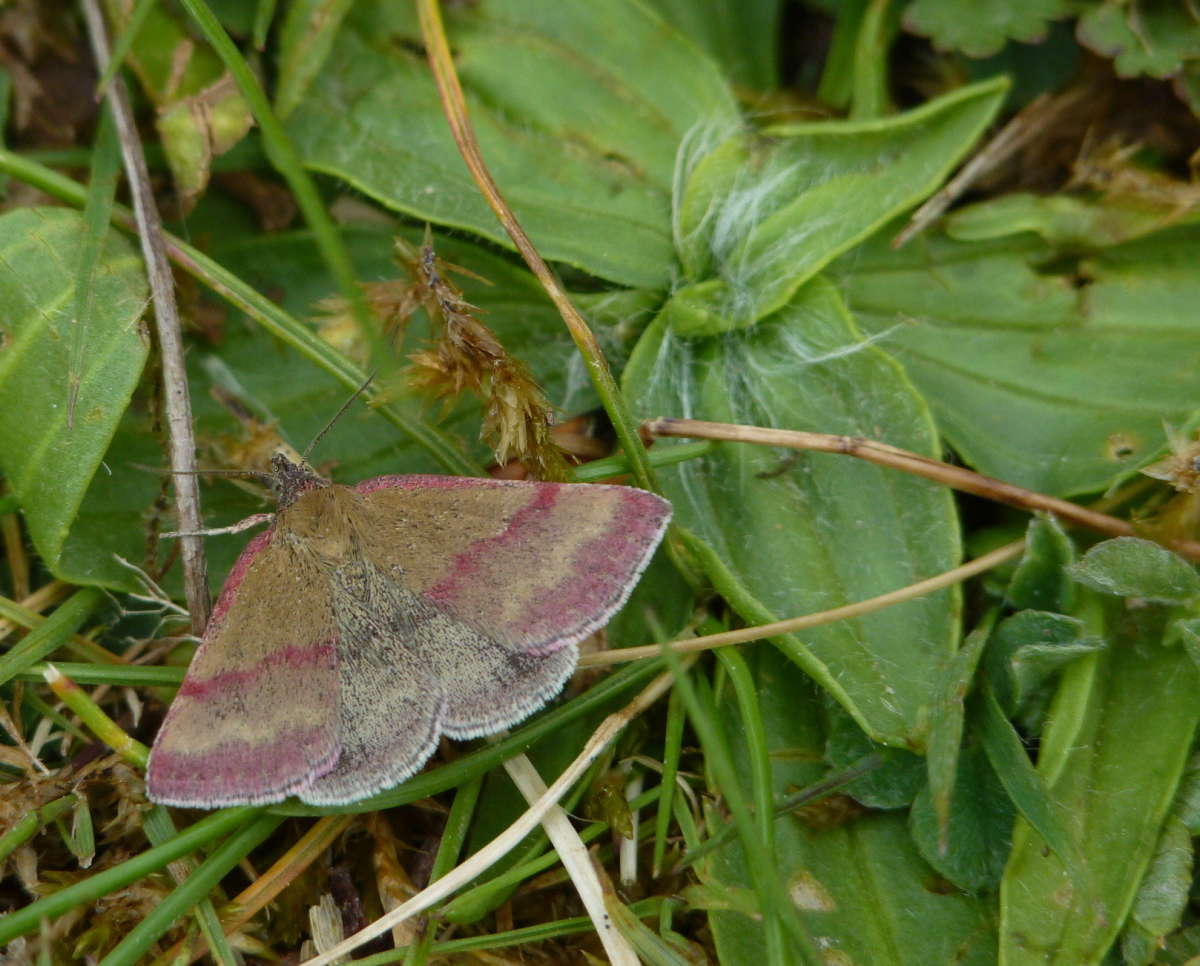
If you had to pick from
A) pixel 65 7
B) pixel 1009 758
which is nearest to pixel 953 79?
pixel 1009 758

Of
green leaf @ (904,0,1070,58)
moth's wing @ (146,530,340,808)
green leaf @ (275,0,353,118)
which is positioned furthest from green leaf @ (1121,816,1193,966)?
green leaf @ (275,0,353,118)

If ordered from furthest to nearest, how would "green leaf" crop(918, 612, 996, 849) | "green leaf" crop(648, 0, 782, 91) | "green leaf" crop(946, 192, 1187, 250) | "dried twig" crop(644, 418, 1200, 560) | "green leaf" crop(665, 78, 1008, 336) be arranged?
"green leaf" crop(648, 0, 782, 91)
"green leaf" crop(946, 192, 1187, 250)
"green leaf" crop(665, 78, 1008, 336)
"dried twig" crop(644, 418, 1200, 560)
"green leaf" crop(918, 612, 996, 849)

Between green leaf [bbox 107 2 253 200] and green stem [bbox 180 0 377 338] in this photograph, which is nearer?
green stem [bbox 180 0 377 338]

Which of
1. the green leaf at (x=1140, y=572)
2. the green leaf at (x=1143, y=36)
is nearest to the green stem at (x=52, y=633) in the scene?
the green leaf at (x=1140, y=572)

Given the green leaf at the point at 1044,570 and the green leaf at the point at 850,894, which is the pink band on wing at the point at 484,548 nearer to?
the green leaf at the point at 850,894

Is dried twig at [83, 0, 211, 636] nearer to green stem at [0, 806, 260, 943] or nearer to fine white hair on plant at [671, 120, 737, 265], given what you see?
green stem at [0, 806, 260, 943]

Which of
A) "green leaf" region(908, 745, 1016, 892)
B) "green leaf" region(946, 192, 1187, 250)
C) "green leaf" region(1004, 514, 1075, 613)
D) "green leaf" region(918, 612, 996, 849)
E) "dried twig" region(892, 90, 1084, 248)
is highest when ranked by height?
"dried twig" region(892, 90, 1084, 248)

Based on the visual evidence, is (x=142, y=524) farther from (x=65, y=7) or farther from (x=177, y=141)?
(x=65, y=7)
